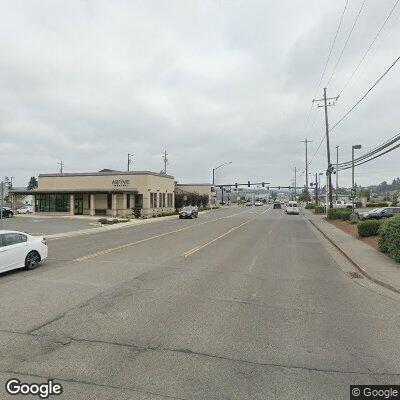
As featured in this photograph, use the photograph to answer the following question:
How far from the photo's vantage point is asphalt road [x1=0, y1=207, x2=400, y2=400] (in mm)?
4578

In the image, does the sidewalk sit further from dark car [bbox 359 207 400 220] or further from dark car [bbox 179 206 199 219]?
dark car [bbox 179 206 199 219]

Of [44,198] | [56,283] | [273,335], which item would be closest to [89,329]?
[273,335]

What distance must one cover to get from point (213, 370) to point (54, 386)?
6.40 ft

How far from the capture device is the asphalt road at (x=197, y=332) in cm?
458

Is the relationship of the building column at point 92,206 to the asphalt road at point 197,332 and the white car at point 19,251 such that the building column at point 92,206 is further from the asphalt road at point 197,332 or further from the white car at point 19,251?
the asphalt road at point 197,332

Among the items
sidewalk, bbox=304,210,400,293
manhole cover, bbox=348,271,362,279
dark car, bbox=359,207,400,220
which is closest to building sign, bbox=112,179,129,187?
dark car, bbox=359,207,400,220

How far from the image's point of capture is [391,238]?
1424 cm

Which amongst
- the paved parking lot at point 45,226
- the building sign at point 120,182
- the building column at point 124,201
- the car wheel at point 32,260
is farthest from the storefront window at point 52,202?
the car wheel at point 32,260

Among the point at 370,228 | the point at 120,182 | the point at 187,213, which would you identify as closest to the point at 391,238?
the point at 370,228

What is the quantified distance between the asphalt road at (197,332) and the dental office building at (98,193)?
37.0 m

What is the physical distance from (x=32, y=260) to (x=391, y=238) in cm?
1293

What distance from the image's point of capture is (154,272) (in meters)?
11.4

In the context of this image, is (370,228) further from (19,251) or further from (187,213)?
(187,213)

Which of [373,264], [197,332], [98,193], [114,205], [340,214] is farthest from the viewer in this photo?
[98,193]
